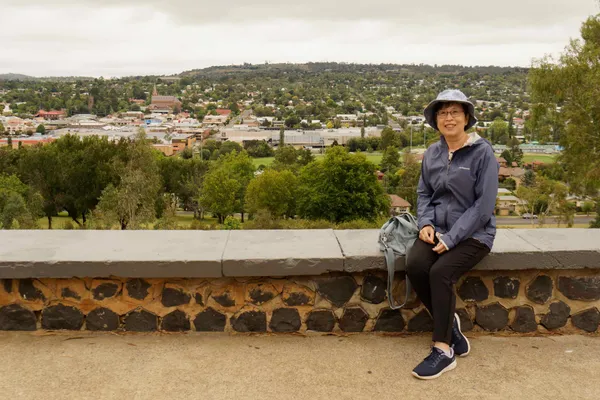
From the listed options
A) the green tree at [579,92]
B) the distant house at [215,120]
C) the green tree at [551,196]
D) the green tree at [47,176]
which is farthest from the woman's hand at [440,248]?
the distant house at [215,120]

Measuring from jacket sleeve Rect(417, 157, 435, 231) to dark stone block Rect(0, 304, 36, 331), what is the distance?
6.66ft

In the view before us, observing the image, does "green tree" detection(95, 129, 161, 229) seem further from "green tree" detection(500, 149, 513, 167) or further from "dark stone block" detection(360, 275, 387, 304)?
"green tree" detection(500, 149, 513, 167)

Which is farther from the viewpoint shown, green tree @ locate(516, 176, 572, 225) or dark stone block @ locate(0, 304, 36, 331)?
green tree @ locate(516, 176, 572, 225)

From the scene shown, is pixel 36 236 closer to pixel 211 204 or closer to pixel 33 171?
pixel 33 171

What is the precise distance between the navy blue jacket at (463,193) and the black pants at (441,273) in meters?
0.05

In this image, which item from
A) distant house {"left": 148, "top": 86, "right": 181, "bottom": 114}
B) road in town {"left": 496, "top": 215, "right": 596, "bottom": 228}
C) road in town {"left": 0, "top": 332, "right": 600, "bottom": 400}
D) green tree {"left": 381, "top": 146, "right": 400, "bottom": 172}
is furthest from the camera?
distant house {"left": 148, "top": 86, "right": 181, "bottom": 114}

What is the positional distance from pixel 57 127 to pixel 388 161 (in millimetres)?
69796

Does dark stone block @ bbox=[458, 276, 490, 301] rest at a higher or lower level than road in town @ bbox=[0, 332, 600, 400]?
higher

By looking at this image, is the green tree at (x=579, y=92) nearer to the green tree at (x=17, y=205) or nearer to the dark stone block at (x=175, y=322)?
the dark stone block at (x=175, y=322)

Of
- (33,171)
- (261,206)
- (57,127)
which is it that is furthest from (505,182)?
(57,127)

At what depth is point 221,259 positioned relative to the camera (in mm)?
2943

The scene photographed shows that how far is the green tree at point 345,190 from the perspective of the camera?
107ft

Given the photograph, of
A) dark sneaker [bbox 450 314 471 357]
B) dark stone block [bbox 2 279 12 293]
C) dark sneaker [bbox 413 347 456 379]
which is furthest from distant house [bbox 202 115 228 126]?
dark sneaker [bbox 413 347 456 379]

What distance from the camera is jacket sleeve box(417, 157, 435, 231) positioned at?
3.03 meters
